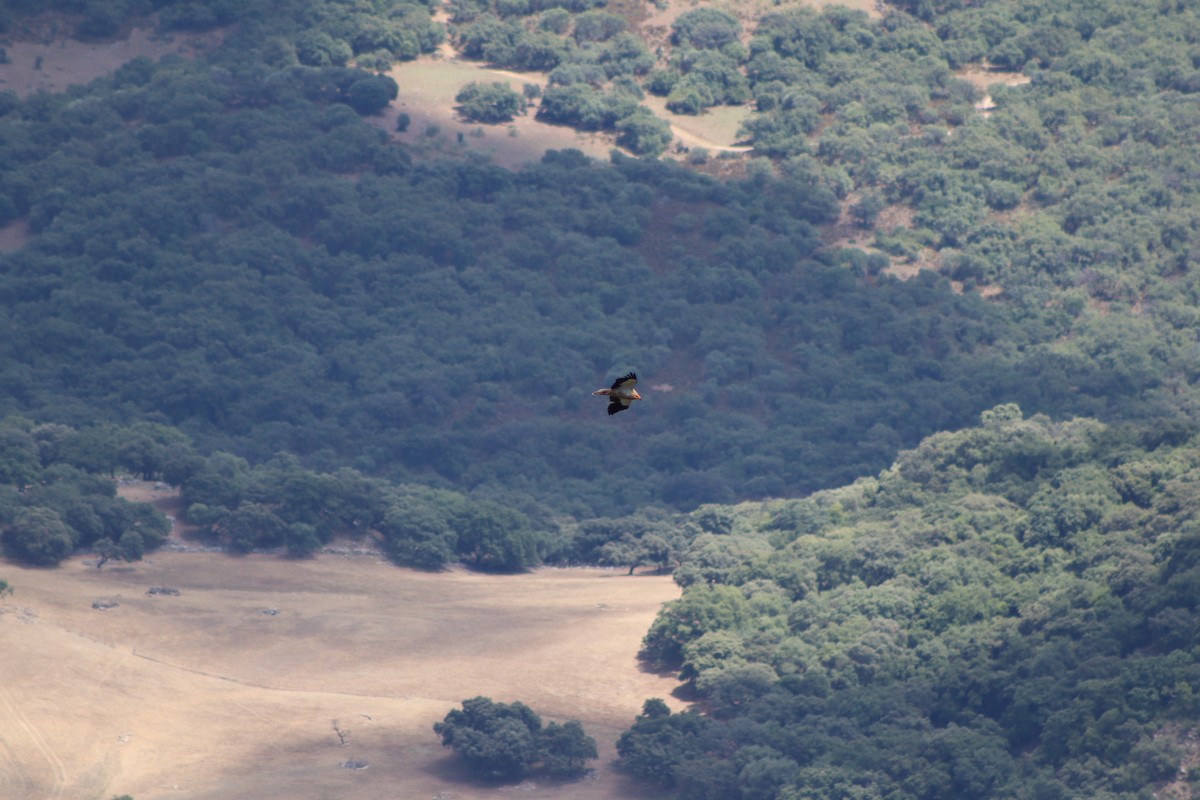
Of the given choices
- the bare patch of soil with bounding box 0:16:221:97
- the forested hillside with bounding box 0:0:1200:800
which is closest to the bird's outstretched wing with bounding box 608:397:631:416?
the forested hillside with bounding box 0:0:1200:800

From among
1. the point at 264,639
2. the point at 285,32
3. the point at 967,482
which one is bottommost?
the point at 264,639

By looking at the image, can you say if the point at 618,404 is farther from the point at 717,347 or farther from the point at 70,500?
the point at 717,347

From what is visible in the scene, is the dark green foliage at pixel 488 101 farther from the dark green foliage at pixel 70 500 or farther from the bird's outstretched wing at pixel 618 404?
the bird's outstretched wing at pixel 618 404

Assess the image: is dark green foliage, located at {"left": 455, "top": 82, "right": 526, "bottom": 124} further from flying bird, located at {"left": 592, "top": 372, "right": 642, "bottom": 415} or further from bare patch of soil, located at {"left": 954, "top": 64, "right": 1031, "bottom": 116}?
flying bird, located at {"left": 592, "top": 372, "right": 642, "bottom": 415}

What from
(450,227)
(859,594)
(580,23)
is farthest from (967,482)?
(580,23)

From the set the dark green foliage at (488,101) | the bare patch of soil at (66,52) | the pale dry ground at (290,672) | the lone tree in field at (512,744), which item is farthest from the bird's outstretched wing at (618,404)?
the bare patch of soil at (66,52)

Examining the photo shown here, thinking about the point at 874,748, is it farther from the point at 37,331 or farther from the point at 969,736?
the point at 37,331

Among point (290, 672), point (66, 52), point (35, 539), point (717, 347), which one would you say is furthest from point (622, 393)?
point (66, 52)
